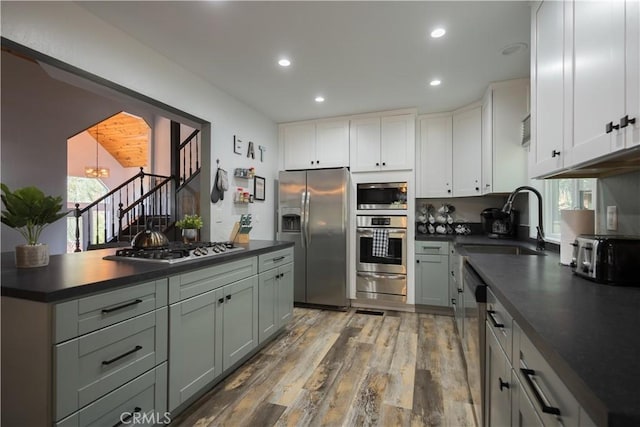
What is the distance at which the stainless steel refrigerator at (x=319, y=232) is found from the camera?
3746 millimetres

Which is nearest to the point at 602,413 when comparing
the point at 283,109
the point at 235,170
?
the point at 235,170

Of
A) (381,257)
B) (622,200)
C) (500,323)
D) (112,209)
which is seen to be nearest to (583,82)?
(622,200)

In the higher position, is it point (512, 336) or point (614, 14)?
point (614, 14)

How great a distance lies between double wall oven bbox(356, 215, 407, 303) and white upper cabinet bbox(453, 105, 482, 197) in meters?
0.82

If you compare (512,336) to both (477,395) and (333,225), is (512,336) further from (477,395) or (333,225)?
(333,225)

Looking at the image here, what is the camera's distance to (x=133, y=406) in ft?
4.71

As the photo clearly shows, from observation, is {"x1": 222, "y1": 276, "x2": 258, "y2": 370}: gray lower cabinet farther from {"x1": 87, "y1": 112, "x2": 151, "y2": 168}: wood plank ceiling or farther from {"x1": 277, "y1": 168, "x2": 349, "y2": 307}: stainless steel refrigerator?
{"x1": 87, "y1": 112, "x2": 151, "y2": 168}: wood plank ceiling

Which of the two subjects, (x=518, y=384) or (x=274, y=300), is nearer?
(x=518, y=384)

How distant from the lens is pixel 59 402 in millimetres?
1148

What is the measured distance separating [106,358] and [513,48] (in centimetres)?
328

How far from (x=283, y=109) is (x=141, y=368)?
310cm

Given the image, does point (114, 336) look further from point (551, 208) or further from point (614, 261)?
point (551, 208)

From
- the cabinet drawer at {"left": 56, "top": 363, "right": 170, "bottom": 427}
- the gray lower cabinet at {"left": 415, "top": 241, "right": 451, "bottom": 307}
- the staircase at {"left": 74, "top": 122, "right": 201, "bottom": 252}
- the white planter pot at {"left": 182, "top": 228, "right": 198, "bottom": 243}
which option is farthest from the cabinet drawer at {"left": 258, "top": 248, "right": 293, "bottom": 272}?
the staircase at {"left": 74, "top": 122, "right": 201, "bottom": 252}

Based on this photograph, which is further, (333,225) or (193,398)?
(333,225)
